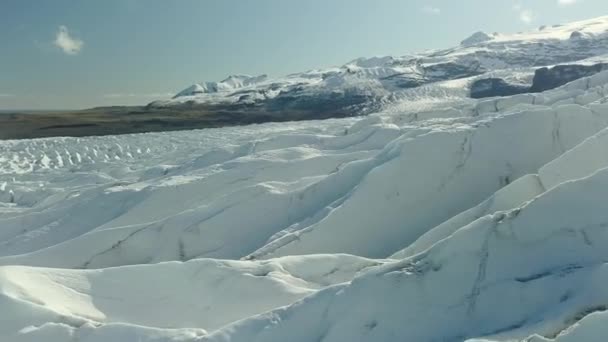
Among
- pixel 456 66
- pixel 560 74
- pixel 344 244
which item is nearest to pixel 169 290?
pixel 344 244

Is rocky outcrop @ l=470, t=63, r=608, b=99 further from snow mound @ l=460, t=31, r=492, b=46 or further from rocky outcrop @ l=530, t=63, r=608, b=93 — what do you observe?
snow mound @ l=460, t=31, r=492, b=46

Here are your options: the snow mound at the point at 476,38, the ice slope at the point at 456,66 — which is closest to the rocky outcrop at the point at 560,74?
the ice slope at the point at 456,66

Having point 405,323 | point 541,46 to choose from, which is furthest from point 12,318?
point 541,46

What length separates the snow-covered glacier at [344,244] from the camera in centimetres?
475

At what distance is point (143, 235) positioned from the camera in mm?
9961

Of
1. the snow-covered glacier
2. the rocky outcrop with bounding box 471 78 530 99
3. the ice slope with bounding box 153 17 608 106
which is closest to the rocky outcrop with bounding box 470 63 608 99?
the rocky outcrop with bounding box 471 78 530 99

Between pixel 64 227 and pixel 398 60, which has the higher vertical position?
pixel 398 60

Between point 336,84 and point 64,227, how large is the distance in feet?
292

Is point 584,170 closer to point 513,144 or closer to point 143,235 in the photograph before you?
point 513,144

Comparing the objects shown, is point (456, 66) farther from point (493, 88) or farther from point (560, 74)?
point (560, 74)

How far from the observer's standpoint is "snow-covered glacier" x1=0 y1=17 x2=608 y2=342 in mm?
4754

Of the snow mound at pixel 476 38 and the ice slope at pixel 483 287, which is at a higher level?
the snow mound at pixel 476 38

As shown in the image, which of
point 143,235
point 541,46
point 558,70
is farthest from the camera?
point 541,46

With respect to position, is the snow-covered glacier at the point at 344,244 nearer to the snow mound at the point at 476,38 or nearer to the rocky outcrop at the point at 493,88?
the rocky outcrop at the point at 493,88
